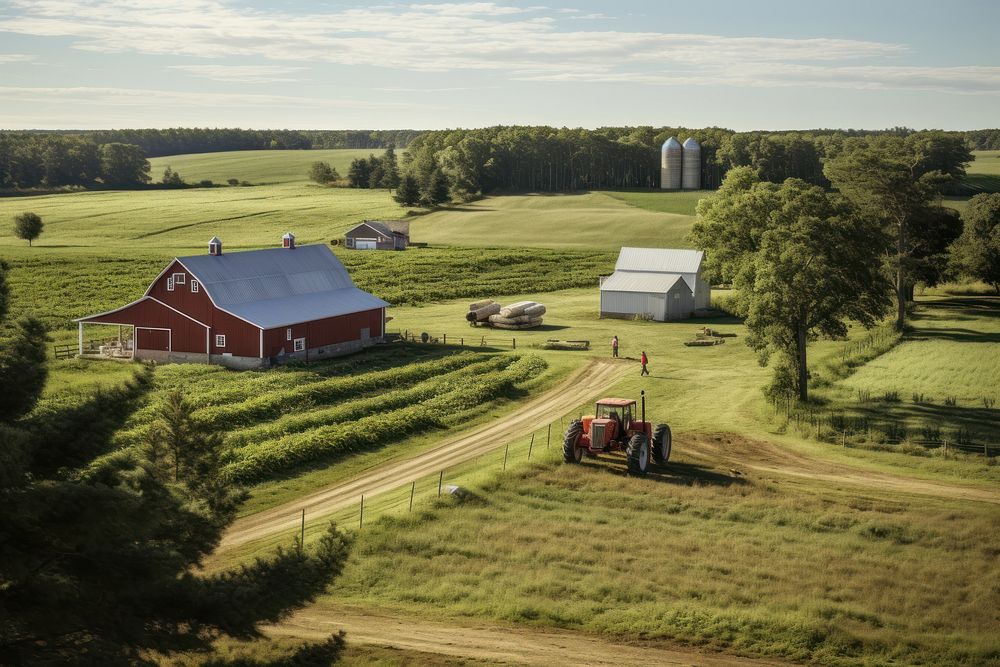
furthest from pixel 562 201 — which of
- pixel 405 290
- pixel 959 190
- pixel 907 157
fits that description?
pixel 907 157

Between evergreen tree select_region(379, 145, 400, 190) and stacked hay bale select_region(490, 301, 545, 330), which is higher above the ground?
evergreen tree select_region(379, 145, 400, 190)

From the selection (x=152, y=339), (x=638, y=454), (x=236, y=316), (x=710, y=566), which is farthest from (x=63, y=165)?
(x=710, y=566)

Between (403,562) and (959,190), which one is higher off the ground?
(959,190)

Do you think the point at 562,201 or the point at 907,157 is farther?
the point at 562,201

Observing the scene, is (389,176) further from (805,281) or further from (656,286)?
(805,281)

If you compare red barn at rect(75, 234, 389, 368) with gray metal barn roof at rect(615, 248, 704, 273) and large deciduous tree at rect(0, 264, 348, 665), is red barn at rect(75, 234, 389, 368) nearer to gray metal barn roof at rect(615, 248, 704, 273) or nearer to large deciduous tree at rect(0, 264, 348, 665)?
gray metal barn roof at rect(615, 248, 704, 273)

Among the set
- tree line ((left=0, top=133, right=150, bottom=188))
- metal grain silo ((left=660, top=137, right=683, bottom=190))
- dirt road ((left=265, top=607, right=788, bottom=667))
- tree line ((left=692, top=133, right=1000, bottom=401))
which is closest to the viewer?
dirt road ((left=265, top=607, right=788, bottom=667))

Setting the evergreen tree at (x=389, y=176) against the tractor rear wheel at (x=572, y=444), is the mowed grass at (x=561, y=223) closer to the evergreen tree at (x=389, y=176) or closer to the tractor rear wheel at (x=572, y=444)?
the evergreen tree at (x=389, y=176)

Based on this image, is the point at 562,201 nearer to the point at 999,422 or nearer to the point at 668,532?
the point at 999,422

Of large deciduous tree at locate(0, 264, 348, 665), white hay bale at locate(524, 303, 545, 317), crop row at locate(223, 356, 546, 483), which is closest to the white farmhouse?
white hay bale at locate(524, 303, 545, 317)
